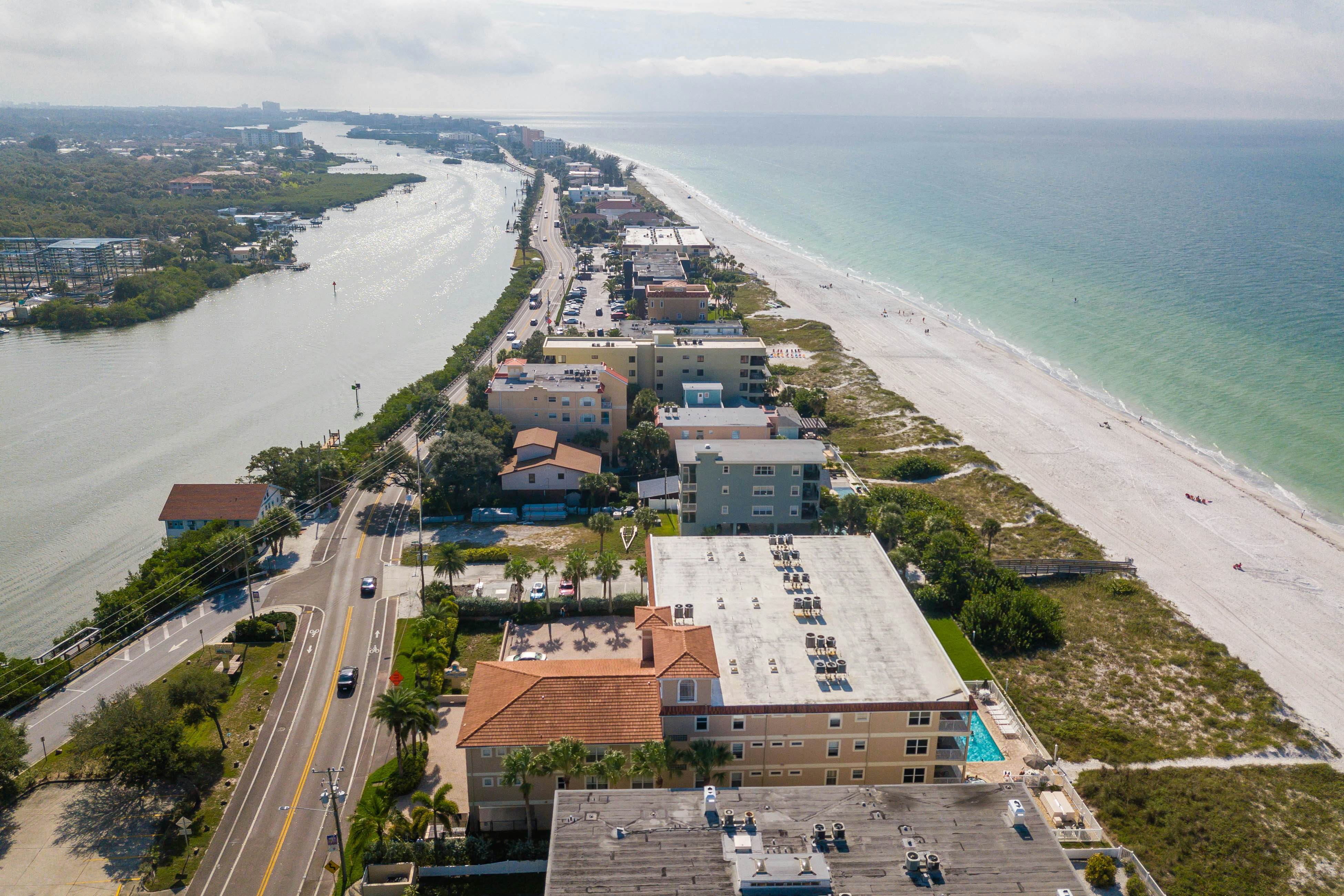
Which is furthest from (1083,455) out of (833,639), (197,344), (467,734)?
(197,344)

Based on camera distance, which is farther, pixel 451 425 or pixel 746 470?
pixel 451 425

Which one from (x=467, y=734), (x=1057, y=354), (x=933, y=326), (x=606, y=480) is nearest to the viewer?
(x=467, y=734)

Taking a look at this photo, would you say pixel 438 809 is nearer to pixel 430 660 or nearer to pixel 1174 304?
pixel 430 660

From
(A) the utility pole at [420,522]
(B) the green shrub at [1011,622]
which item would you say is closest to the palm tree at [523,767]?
(A) the utility pole at [420,522]

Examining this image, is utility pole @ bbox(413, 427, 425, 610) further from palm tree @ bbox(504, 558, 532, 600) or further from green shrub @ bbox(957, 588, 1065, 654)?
green shrub @ bbox(957, 588, 1065, 654)

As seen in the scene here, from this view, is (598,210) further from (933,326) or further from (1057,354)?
(1057,354)
